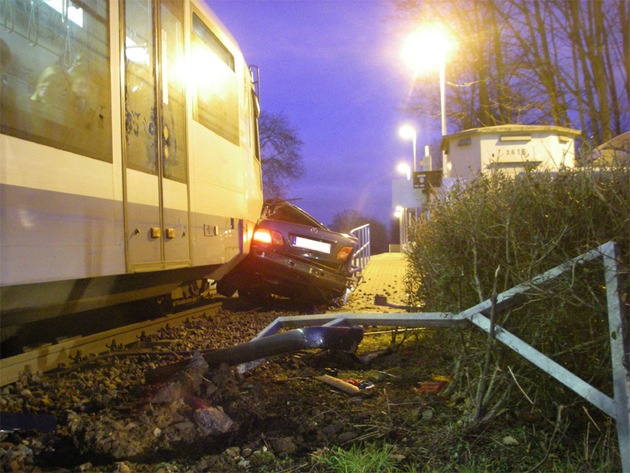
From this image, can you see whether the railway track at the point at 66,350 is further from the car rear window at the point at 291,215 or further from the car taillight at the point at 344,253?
the car rear window at the point at 291,215

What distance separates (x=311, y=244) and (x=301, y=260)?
307mm

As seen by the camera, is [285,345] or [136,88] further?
[136,88]

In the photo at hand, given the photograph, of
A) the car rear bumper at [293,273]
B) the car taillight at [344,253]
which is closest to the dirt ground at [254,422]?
the car rear bumper at [293,273]

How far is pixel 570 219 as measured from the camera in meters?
3.35

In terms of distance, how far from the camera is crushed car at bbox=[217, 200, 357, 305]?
8.87 m

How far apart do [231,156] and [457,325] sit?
207 inches

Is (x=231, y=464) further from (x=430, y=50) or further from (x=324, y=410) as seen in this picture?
(x=430, y=50)

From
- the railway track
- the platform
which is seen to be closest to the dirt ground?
the railway track

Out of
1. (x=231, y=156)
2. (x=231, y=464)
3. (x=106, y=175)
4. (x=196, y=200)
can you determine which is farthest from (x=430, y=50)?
(x=231, y=464)

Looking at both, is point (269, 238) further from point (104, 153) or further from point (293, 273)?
point (104, 153)

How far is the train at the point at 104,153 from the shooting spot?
12.7 ft

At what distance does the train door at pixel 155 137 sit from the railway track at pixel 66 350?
898 millimetres

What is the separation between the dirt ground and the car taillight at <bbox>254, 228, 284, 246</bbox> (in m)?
4.04

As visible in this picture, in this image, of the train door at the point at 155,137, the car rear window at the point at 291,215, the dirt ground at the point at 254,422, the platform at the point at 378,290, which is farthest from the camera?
the car rear window at the point at 291,215
